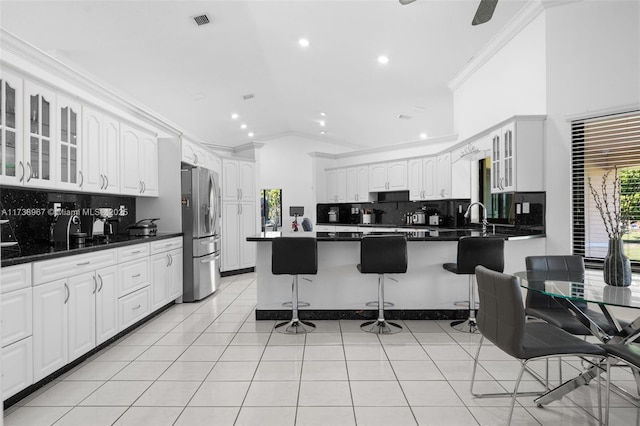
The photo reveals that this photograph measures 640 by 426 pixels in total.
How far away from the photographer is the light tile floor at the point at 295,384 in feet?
7.36

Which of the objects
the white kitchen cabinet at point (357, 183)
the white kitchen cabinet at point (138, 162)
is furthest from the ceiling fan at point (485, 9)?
the white kitchen cabinet at point (357, 183)

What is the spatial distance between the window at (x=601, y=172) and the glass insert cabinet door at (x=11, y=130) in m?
4.97

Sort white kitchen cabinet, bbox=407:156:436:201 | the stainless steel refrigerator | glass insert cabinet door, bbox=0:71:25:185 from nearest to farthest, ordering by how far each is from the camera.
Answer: glass insert cabinet door, bbox=0:71:25:185, the stainless steel refrigerator, white kitchen cabinet, bbox=407:156:436:201

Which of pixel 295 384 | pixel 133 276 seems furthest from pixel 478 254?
pixel 133 276

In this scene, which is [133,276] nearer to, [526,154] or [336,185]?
[526,154]

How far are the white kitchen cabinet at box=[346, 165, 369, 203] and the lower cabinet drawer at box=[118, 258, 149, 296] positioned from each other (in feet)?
18.2

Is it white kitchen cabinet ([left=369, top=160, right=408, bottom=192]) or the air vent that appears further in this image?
white kitchen cabinet ([left=369, top=160, right=408, bottom=192])

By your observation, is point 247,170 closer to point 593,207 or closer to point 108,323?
point 108,323

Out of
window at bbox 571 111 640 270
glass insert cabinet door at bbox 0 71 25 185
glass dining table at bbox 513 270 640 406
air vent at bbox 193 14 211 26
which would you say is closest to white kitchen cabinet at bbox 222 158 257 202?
air vent at bbox 193 14 211 26

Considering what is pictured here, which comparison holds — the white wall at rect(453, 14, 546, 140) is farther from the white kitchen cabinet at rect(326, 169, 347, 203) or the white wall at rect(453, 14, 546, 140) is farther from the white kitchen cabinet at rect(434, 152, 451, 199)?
the white kitchen cabinet at rect(326, 169, 347, 203)

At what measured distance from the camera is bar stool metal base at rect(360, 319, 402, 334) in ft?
12.5

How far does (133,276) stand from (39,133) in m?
1.51

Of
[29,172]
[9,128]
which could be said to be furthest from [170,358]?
[9,128]

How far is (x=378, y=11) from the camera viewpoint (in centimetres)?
417
